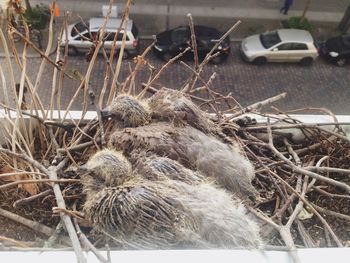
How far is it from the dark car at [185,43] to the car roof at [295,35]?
3.15 feet

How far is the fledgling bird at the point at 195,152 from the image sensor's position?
1468 mm

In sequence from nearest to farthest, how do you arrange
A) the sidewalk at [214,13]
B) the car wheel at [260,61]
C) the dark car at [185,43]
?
the dark car at [185,43] → the car wheel at [260,61] → the sidewalk at [214,13]

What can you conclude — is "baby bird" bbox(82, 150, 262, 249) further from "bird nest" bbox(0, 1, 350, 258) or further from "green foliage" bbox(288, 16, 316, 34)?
"green foliage" bbox(288, 16, 316, 34)

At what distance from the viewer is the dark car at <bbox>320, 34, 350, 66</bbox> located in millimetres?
6941

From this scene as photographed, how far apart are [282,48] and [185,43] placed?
1.66 metres

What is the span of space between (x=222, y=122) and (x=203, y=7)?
21.8 feet

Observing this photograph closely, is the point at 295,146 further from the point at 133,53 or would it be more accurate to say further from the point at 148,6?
the point at 148,6

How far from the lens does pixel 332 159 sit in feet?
6.37

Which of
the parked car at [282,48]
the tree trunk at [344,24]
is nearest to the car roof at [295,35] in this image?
the parked car at [282,48]

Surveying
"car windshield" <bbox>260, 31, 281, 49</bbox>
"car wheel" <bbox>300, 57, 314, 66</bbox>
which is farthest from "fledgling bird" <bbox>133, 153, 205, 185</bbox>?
"car wheel" <bbox>300, 57, 314, 66</bbox>

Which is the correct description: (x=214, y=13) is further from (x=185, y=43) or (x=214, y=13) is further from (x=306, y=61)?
(x=306, y=61)

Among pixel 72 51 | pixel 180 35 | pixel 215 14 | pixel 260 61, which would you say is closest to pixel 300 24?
pixel 260 61

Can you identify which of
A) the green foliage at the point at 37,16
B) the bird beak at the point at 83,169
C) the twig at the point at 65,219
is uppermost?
the bird beak at the point at 83,169

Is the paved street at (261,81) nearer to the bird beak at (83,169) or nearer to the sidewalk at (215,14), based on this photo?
the sidewalk at (215,14)
